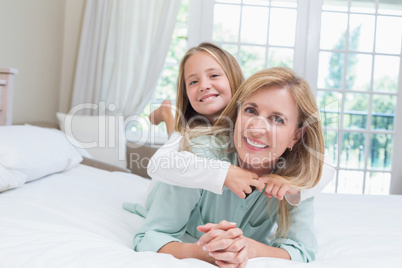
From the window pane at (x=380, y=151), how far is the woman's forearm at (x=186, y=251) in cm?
342

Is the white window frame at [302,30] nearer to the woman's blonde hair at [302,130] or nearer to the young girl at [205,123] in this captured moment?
the young girl at [205,123]

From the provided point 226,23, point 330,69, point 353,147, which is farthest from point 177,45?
point 353,147

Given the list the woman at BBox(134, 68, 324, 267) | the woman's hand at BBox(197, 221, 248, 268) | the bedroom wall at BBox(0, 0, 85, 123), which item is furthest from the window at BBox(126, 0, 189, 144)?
the woman's hand at BBox(197, 221, 248, 268)

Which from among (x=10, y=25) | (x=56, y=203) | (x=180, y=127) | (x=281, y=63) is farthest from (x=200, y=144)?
(x=281, y=63)

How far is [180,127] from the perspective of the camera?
1602mm

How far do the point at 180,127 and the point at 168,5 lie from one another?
2.38 meters

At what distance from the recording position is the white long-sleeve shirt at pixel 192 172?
3.56ft

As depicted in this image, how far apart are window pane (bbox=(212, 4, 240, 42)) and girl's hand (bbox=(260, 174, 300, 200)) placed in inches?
116

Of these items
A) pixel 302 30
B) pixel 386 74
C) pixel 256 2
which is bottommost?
pixel 386 74

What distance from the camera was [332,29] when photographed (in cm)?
396

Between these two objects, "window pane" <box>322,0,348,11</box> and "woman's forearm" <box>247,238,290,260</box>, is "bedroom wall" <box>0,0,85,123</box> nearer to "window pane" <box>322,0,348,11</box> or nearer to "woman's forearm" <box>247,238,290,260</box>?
"woman's forearm" <box>247,238,290,260</box>

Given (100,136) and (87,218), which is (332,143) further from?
(87,218)

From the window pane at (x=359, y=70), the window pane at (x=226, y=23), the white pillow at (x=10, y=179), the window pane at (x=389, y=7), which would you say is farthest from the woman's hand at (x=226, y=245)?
the window pane at (x=389, y=7)

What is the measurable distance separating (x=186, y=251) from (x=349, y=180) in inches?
133
